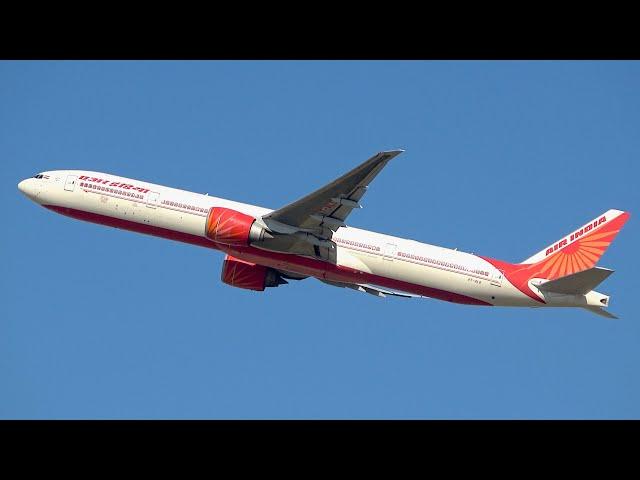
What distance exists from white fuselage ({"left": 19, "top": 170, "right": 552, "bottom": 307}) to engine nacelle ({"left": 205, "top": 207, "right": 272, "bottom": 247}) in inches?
42.1

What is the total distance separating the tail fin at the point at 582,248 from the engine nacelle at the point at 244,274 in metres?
15.0

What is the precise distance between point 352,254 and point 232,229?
6.73 m

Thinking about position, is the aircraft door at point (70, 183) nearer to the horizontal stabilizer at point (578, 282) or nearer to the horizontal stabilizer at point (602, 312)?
the horizontal stabilizer at point (578, 282)

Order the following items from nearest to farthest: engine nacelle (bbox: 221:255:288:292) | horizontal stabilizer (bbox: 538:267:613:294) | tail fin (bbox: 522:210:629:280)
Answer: horizontal stabilizer (bbox: 538:267:613:294) < tail fin (bbox: 522:210:629:280) < engine nacelle (bbox: 221:255:288:292)

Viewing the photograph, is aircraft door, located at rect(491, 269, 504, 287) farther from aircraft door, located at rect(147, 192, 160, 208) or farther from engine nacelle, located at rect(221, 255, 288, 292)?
aircraft door, located at rect(147, 192, 160, 208)

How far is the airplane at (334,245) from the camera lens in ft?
155

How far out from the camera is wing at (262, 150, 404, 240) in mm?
43750

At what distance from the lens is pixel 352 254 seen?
49.3m

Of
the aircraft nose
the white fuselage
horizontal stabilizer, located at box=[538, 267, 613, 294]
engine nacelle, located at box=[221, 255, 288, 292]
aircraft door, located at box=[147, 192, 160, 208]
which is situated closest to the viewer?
horizontal stabilizer, located at box=[538, 267, 613, 294]

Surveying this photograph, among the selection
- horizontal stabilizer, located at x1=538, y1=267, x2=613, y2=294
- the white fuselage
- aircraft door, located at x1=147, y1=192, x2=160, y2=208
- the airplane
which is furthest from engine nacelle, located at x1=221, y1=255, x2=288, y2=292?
horizontal stabilizer, located at x1=538, y1=267, x2=613, y2=294

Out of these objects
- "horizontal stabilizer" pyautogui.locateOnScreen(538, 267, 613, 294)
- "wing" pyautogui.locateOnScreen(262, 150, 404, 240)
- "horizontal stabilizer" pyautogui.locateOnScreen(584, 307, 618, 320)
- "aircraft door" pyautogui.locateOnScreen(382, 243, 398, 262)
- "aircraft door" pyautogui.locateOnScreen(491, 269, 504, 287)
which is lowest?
"horizontal stabilizer" pyautogui.locateOnScreen(584, 307, 618, 320)

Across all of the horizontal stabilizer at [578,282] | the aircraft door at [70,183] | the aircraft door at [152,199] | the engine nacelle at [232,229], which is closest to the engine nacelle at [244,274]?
the engine nacelle at [232,229]

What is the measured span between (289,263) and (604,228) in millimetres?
17314

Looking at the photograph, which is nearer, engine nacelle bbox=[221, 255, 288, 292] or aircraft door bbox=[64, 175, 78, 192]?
aircraft door bbox=[64, 175, 78, 192]
